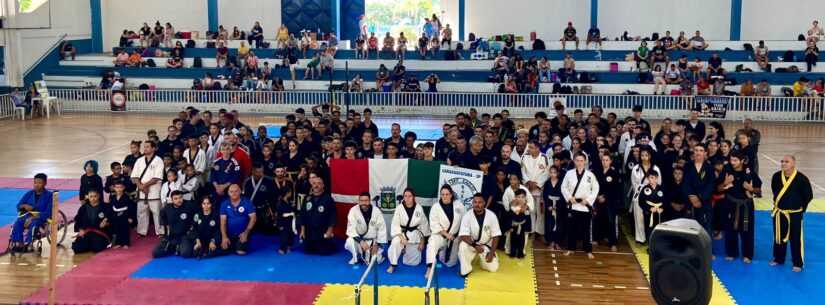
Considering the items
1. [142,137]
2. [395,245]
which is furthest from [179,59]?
[395,245]

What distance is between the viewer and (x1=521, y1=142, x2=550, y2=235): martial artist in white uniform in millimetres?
12789

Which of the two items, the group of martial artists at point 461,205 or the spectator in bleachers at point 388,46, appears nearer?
the group of martial artists at point 461,205

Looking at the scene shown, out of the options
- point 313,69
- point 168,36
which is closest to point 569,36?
point 313,69

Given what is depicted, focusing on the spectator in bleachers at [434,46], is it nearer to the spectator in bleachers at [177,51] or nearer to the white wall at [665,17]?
the white wall at [665,17]

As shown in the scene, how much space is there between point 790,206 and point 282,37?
1149 inches

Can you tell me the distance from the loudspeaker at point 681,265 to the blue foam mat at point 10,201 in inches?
497

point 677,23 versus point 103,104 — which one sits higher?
point 677,23

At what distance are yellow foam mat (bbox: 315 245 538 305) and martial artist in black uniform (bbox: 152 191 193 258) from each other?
2758 mm

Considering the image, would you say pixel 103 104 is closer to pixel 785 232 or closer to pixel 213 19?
pixel 213 19

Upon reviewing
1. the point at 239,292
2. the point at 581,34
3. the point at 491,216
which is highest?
the point at 581,34

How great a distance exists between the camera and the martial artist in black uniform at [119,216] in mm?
12672

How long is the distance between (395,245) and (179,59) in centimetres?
2706

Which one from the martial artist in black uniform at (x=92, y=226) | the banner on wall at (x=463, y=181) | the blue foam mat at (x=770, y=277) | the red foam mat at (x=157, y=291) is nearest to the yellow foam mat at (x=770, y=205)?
the blue foam mat at (x=770, y=277)

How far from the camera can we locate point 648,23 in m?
37.5
